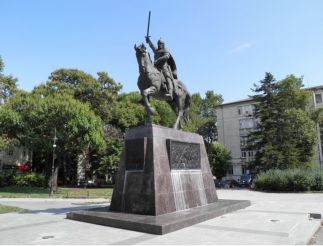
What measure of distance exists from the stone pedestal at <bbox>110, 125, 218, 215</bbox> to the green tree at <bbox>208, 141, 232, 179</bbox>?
4115 centimetres

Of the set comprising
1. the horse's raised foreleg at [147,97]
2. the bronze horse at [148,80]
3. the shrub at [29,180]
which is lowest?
the shrub at [29,180]

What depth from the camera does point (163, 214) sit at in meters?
9.75

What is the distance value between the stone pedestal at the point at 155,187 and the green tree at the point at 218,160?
40.9m

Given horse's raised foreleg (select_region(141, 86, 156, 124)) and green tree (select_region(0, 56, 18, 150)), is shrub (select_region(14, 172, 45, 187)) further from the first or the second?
horse's raised foreleg (select_region(141, 86, 156, 124))

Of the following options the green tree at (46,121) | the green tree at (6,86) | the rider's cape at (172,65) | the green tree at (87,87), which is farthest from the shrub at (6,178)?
the rider's cape at (172,65)

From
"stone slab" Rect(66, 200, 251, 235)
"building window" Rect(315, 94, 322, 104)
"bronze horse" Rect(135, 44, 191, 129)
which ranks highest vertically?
"building window" Rect(315, 94, 322, 104)

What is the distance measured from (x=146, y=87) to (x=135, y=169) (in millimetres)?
3181

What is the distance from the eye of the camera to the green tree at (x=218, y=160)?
52.6 meters

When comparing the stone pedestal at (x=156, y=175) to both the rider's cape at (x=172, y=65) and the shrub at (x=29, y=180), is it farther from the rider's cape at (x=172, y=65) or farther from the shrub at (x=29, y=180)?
the shrub at (x=29, y=180)

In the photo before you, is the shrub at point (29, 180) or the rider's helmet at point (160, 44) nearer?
the rider's helmet at point (160, 44)

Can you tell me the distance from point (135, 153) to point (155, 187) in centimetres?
150

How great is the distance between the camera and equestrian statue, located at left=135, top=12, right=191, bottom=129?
11523 millimetres

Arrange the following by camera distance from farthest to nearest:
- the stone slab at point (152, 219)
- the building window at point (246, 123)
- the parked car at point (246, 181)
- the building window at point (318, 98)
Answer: the building window at point (246, 123), the building window at point (318, 98), the parked car at point (246, 181), the stone slab at point (152, 219)

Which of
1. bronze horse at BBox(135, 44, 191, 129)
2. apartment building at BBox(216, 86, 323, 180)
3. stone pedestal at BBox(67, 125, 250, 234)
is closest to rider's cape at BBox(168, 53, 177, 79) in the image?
bronze horse at BBox(135, 44, 191, 129)
